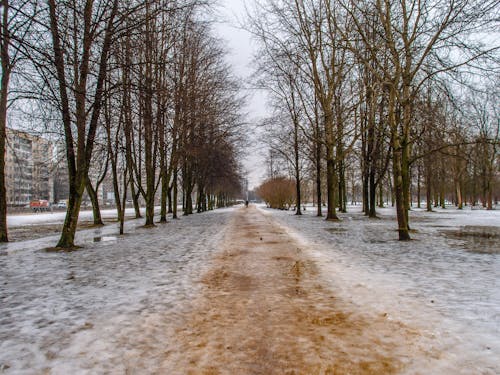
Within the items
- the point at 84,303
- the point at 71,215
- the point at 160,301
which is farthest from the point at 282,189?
the point at 84,303

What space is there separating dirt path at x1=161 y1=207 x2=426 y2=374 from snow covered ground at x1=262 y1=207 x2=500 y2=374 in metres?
0.34

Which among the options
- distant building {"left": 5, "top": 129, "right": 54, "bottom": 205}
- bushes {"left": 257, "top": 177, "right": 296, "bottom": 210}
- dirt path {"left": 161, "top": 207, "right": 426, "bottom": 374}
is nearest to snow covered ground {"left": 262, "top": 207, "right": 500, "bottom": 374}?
dirt path {"left": 161, "top": 207, "right": 426, "bottom": 374}

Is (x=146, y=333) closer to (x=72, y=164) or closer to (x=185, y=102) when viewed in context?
(x=72, y=164)

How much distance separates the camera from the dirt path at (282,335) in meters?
2.96

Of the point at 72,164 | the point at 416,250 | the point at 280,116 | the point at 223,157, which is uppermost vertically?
the point at 280,116

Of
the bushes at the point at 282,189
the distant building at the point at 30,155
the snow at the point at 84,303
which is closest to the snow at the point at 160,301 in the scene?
A: the snow at the point at 84,303

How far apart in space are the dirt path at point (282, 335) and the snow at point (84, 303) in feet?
1.44

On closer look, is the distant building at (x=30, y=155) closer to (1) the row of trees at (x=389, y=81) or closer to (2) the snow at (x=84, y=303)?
(2) the snow at (x=84, y=303)

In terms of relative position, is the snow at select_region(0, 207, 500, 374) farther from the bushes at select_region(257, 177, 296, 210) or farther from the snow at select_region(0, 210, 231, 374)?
the bushes at select_region(257, 177, 296, 210)

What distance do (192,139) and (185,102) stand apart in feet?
19.5

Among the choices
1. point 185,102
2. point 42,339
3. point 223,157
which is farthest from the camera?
point 223,157

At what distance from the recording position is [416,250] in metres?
9.37

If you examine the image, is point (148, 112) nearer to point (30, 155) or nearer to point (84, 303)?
point (84, 303)

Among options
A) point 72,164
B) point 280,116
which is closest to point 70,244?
point 72,164
